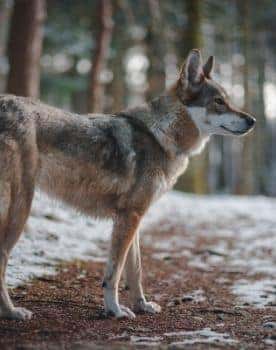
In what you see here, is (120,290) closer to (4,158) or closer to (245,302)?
(245,302)

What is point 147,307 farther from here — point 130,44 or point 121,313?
point 130,44

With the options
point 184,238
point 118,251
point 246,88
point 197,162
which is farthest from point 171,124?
point 246,88

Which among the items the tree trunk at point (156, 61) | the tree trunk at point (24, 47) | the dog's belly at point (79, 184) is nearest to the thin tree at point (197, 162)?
the tree trunk at point (156, 61)

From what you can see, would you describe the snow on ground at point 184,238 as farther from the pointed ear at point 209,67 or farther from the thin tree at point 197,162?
the thin tree at point 197,162

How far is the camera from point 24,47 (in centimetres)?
964

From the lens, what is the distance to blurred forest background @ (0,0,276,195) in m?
9.77

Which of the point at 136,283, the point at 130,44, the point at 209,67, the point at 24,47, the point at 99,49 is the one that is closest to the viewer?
the point at 136,283

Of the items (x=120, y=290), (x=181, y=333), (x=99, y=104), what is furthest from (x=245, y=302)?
(x=99, y=104)

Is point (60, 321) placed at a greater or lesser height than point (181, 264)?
greater

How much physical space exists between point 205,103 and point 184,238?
5281 mm

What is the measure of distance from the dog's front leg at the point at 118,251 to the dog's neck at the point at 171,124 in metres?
0.76

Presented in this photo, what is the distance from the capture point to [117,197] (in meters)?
4.82

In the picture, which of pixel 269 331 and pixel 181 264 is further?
pixel 181 264

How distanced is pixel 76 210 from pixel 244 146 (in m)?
16.9
